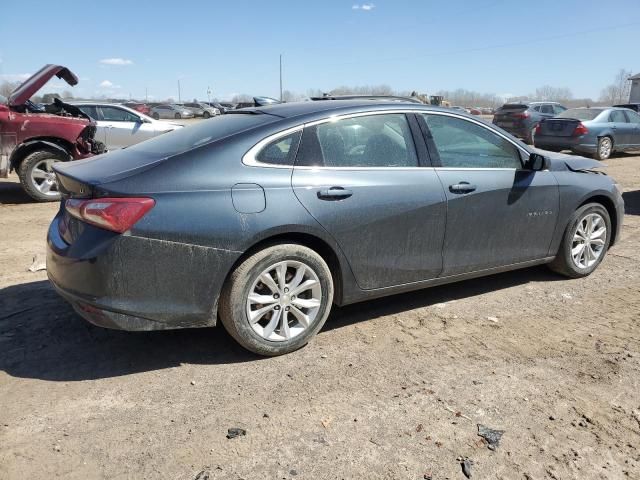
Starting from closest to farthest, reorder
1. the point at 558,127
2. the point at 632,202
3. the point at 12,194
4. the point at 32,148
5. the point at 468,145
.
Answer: the point at 468,145, the point at 32,148, the point at 632,202, the point at 12,194, the point at 558,127

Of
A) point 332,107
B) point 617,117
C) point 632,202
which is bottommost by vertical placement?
point 632,202

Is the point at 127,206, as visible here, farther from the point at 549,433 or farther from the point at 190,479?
the point at 549,433

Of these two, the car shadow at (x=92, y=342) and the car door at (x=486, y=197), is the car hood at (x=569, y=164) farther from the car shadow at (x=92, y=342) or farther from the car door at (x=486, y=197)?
the car shadow at (x=92, y=342)

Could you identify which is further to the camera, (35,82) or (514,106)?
(514,106)

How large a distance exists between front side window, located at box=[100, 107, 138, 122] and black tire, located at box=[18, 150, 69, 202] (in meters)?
3.29

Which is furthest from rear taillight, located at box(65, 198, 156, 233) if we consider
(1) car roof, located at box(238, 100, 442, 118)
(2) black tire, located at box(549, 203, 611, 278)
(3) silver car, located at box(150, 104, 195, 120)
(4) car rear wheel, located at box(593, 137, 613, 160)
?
(3) silver car, located at box(150, 104, 195, 120)

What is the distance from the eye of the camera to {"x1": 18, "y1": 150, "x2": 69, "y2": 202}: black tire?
26.6 feet

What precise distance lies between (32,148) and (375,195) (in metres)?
6.65

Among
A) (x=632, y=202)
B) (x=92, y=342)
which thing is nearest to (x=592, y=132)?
(x=632, y=202)

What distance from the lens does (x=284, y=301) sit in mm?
3391

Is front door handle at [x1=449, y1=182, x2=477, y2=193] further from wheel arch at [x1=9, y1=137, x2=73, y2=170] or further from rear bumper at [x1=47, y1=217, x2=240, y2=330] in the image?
wheel arch at [x1=9, y1=137, x2=73, y2=170]

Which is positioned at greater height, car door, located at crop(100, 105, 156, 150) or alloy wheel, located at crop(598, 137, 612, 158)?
car door, located at crop(100, 105, 156, 150)

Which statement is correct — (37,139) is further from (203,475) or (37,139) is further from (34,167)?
(203,475)

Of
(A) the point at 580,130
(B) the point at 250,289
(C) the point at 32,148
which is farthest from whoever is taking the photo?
(A) the point at 580,130
